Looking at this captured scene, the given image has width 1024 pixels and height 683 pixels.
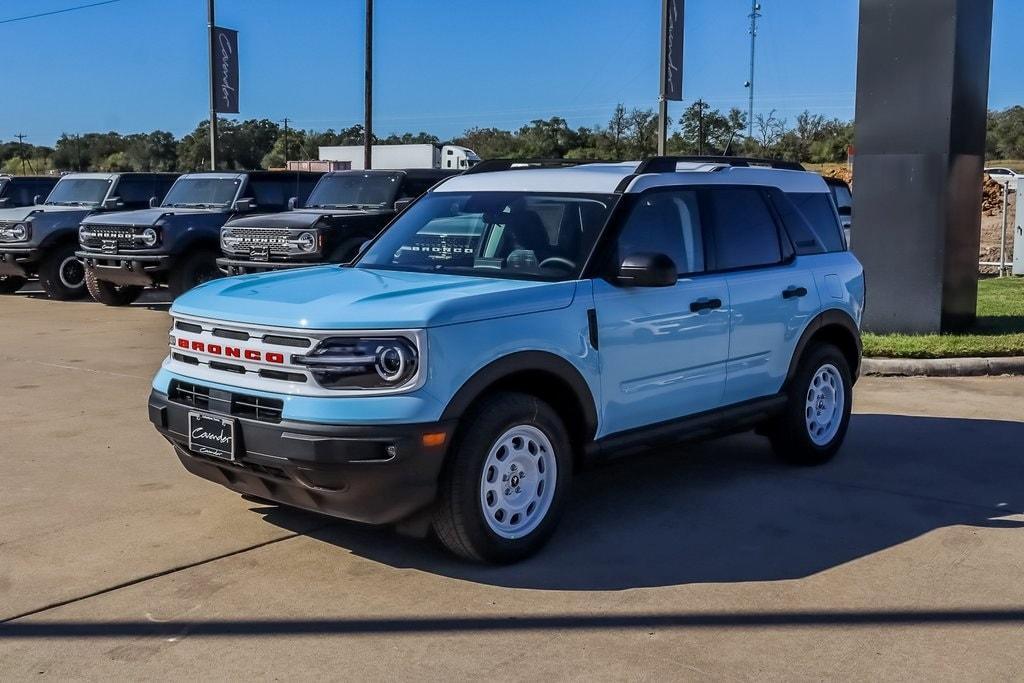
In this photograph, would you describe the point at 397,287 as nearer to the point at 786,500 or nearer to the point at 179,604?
the point at 179,604

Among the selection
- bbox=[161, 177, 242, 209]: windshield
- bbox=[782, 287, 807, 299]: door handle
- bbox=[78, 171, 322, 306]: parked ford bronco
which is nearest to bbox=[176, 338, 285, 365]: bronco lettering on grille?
bbox=[782, 287, 807, 299]: door handle

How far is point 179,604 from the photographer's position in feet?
15.0

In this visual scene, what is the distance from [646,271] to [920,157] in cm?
735

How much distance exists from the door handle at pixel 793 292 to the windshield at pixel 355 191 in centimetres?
806

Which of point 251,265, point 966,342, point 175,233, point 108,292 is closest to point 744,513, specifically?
point 966,342

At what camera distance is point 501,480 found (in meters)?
5.00

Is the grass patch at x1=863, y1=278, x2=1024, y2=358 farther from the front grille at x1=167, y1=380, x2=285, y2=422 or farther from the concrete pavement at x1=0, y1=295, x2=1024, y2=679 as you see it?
the front grille at x1=167, y1=380, x2=285, y2=422

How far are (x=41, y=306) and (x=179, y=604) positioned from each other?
518 inches

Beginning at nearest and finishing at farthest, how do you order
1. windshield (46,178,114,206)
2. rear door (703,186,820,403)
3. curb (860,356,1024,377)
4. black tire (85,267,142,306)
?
rear door (703,186,820,403)
curb (860,356,1024,377)
black tire (85,267,142,306)
windshield (46,178,114,206)

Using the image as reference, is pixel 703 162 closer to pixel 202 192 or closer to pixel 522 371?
pixel 522 371

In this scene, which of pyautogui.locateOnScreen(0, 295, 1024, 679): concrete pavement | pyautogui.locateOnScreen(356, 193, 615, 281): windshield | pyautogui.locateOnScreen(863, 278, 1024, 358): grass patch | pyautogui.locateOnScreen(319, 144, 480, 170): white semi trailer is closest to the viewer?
pyautogui.locateOnScreen(0, 295, 1024, 679): concrete pavement

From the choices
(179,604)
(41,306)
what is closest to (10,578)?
(179,604)

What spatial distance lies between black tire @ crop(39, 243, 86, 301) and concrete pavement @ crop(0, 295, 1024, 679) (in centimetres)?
1053

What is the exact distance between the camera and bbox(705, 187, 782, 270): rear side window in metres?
6.34
